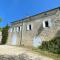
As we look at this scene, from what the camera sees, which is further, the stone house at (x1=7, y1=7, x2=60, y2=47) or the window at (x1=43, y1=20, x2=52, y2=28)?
the window at (x1=43, y1=20, x2=52, y2=28)

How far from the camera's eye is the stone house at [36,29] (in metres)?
17.3

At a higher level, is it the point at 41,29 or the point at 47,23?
the point at 47,23

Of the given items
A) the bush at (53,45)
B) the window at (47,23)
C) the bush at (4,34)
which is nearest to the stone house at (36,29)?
the window at (47,23)

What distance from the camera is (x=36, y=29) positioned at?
19391 mm

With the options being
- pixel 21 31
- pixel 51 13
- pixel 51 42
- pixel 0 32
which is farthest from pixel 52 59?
A: pixel 0 32

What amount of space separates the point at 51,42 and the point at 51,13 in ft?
14.3

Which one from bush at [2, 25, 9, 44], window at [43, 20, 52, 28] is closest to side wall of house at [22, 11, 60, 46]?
window at [43, 20, 52, 28]

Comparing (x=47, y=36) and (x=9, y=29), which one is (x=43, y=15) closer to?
(x=47, y=36)

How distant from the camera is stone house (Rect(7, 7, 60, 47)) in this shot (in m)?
17.3

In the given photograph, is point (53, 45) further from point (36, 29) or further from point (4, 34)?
point (4, 34)

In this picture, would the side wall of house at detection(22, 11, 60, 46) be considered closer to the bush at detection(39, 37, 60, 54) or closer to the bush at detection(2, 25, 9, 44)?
the bush at detection(39, 37, 60, 54)

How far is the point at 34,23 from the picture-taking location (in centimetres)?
2002

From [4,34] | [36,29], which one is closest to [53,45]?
[36,29]

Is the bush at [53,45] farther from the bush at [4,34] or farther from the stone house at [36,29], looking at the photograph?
the bush at [4,34]
